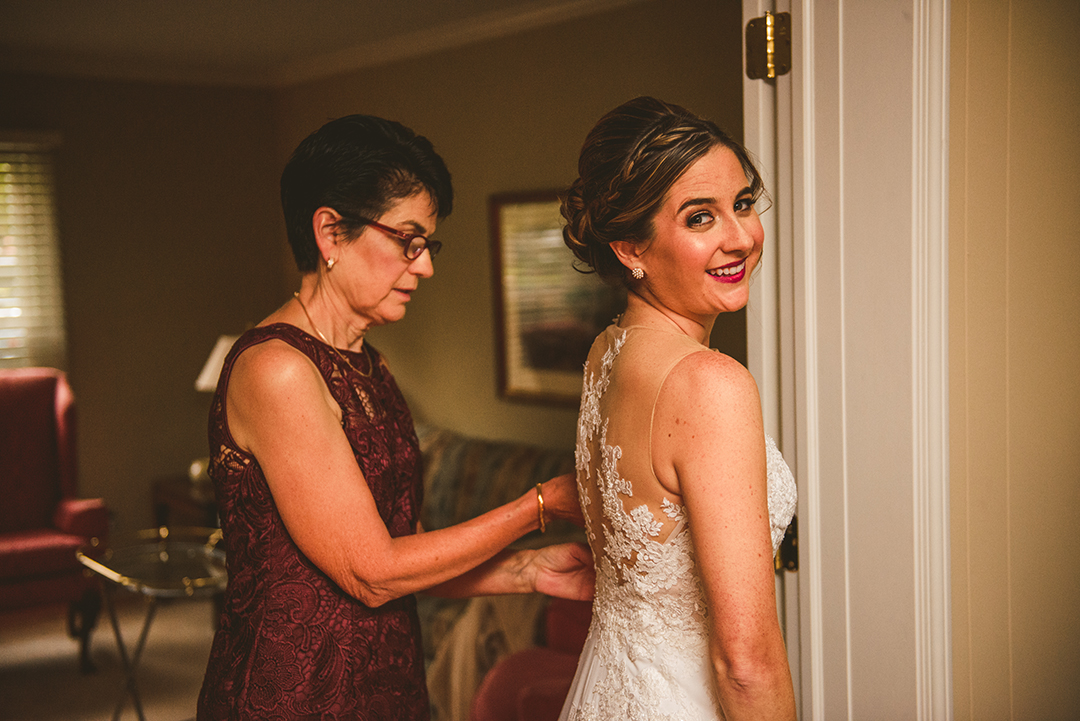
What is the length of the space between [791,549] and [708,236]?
1.98 ft

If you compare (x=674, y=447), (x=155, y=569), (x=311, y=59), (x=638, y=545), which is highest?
(x=311, y=59)

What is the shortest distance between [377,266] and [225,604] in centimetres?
63

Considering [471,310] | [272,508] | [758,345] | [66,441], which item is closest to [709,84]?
[471,310]

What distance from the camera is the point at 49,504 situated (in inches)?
197

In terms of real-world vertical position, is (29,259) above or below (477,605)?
above

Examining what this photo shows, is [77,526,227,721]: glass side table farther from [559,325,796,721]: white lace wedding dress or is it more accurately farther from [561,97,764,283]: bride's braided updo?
[561,97,764,283]: bride's braided updo

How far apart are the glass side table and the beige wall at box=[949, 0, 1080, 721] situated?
277 cm

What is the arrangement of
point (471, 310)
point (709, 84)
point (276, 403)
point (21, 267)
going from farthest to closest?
point (21, 267) < point (471, 310) < point (709, 84) < point (276, 403)

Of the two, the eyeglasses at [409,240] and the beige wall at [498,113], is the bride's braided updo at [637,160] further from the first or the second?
the beige wall at [498,113]

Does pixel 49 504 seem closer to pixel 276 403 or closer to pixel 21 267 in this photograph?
pixel 21 267

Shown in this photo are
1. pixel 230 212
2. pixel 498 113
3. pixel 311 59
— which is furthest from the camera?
pixel 230 212

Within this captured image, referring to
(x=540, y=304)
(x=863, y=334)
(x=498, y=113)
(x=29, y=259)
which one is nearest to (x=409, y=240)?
(x=863, y=334)

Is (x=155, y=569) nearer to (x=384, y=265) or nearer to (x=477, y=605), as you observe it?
(x=477, y=605)

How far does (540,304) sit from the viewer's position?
4.41 metres
